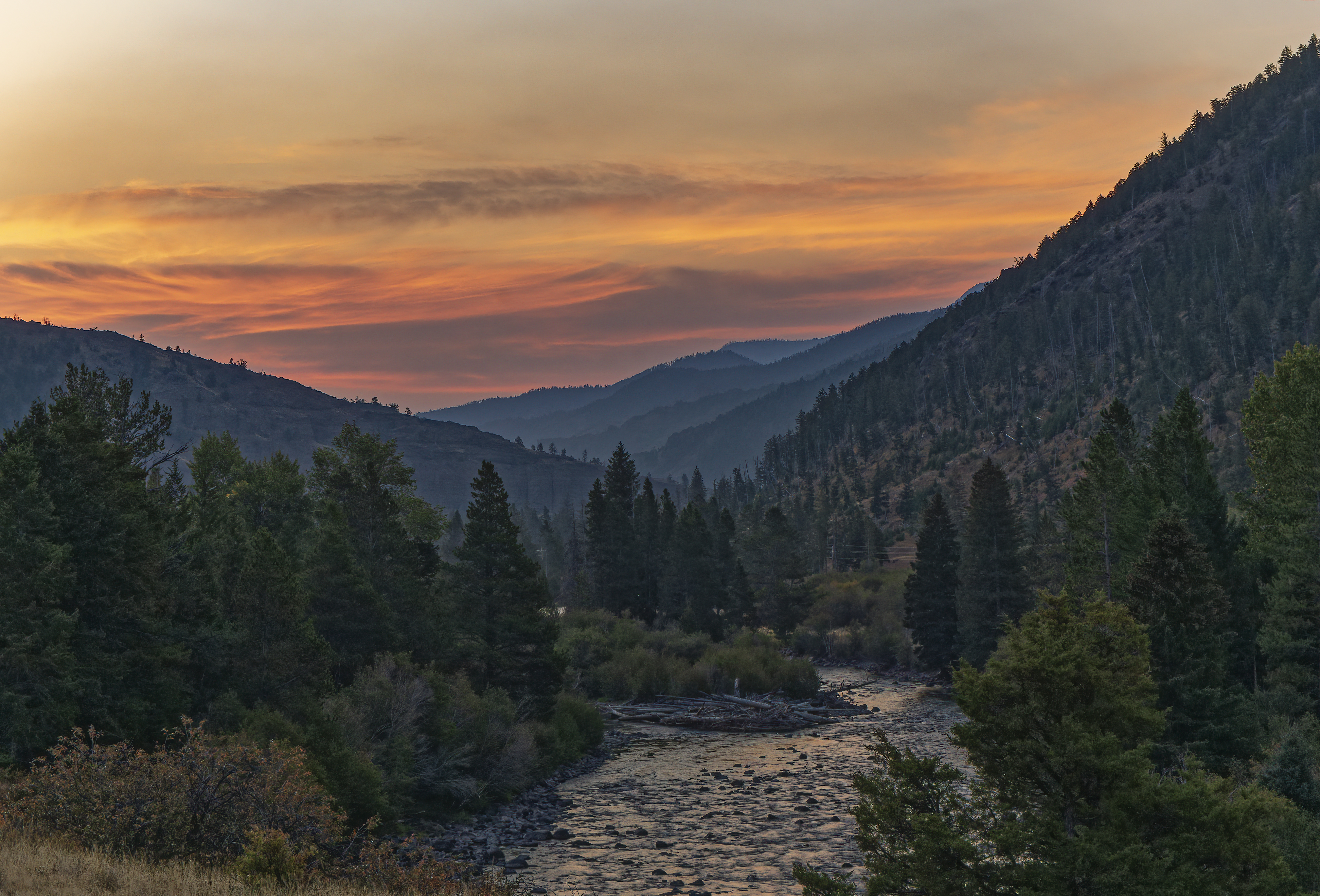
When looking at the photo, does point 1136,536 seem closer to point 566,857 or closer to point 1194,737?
point 1194,737

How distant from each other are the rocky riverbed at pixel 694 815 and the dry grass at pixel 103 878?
16.3 meters

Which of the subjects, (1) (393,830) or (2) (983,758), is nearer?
(2) (983,758)

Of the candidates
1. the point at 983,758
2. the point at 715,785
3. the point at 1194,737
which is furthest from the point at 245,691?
the point at 1194,737

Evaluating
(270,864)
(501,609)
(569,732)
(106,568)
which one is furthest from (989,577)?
(270,864)

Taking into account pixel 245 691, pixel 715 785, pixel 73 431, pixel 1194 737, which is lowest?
pixel 715 785

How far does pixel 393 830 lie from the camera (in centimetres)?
3862

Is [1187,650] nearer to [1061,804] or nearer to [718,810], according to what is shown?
[1061,804]

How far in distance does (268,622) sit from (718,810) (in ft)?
65.9

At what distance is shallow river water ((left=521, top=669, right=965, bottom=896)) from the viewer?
34719 mm

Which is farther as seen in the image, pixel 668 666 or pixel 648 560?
pixel 648 560

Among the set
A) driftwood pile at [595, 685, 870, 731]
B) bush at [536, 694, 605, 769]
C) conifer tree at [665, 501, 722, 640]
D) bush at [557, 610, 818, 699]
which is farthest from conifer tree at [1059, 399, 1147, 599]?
conifer tree at [665, 501, 722, 640]

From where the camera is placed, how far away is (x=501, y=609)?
55906 mm

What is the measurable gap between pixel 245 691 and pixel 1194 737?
3469 cm

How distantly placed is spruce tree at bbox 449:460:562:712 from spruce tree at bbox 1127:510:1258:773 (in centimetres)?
3026
